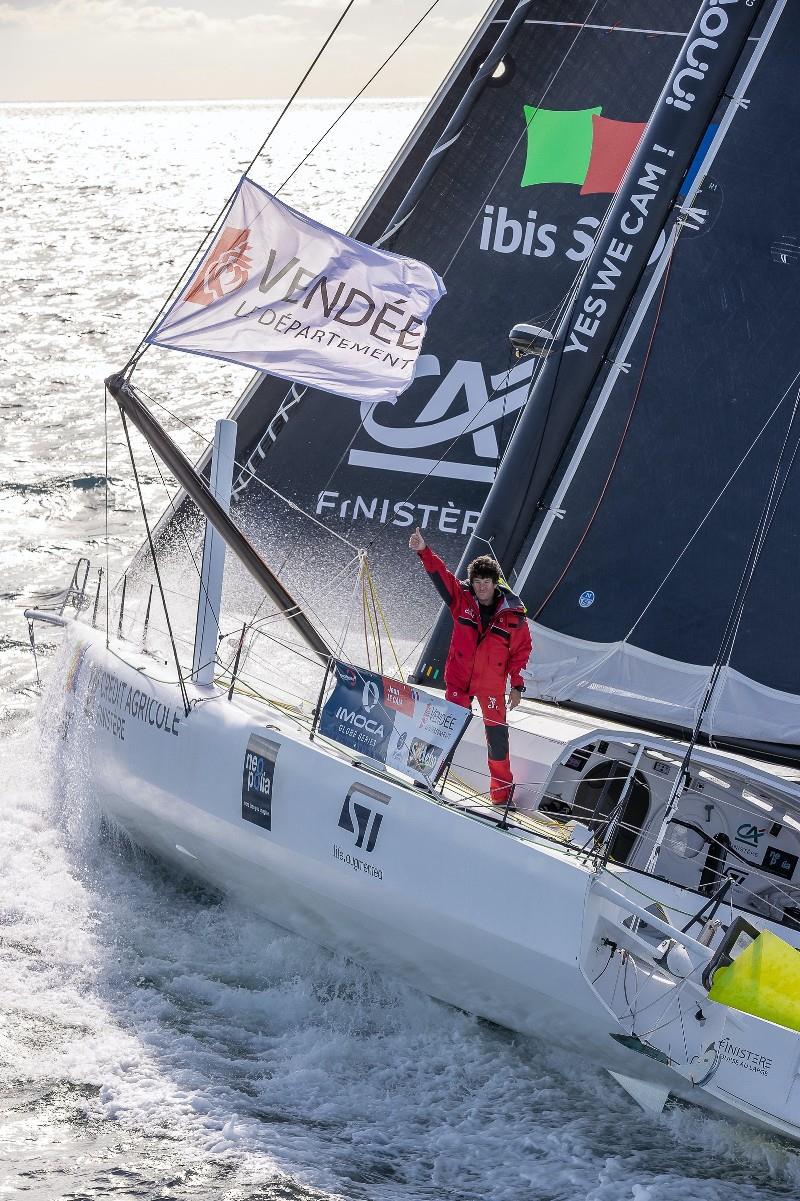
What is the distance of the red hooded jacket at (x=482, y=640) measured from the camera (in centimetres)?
587

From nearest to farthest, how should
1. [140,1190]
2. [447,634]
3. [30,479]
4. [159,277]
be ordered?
[140,1190], [447,634], [30,479], [159,277]

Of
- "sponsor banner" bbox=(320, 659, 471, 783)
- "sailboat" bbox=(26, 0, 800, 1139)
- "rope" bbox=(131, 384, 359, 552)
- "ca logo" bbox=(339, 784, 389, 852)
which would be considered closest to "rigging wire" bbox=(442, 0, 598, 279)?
"rope" bbox=(131, 384, 359, 552)

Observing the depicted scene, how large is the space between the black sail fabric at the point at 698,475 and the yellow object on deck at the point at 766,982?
125 cm

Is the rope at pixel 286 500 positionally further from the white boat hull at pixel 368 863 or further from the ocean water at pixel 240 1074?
the ocean water at pixel 240 1074

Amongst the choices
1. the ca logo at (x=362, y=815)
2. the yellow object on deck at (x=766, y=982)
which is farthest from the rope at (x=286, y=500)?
the yellow object on deck at (x=766, y=982)

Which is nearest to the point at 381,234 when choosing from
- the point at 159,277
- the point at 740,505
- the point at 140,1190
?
the point at 740,505

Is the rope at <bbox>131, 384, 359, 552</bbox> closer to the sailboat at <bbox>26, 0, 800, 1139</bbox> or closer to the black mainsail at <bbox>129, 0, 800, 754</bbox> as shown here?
the sailboat at <bbox>26, 0, 800, 1139</bbox>

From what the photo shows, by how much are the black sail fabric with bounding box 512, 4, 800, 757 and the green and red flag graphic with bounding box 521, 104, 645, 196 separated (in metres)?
1.72

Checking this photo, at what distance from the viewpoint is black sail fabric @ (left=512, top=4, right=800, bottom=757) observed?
6.04 m

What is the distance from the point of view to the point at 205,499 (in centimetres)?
628

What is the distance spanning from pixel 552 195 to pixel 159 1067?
16.1ft

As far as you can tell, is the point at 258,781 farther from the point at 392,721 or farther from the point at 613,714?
the point at 613,714

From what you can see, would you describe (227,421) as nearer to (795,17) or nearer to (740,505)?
(740,505)

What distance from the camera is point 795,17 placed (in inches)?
242
